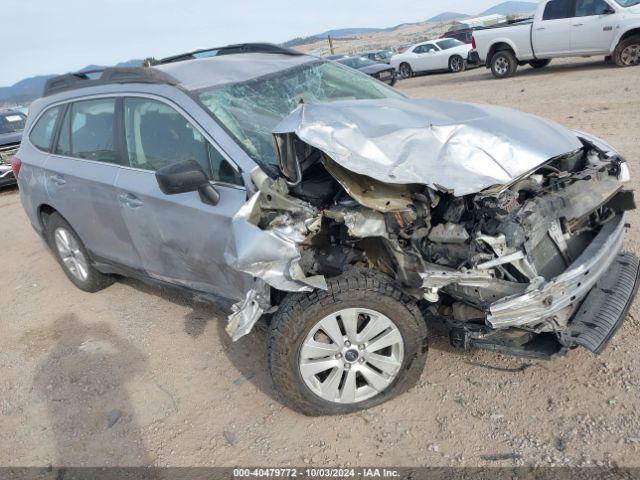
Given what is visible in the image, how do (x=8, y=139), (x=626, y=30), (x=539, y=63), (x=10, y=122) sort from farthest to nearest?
(x=539, y=63) → (x=10, y=122) → (x=626, y=30) → (x=8, y=139)

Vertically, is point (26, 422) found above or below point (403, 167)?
below

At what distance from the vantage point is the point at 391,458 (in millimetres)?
2646

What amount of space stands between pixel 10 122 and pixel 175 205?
11.0 m

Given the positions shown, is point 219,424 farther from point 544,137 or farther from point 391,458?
point 544,137

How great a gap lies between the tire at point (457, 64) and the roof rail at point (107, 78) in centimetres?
1866

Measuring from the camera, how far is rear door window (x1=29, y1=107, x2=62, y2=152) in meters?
4.61

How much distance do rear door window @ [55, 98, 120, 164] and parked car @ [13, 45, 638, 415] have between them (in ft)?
2.05

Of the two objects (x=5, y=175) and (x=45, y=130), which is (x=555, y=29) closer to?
(x=45, y=130)

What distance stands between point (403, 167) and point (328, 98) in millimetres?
1411

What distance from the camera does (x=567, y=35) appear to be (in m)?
13.0

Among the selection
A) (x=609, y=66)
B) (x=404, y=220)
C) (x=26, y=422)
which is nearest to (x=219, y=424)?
(x=26, y=422)

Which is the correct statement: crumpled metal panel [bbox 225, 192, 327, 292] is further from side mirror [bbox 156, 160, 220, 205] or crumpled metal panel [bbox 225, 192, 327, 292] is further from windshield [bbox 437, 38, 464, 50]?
windshield [bbox 437, 38, 464, 50]

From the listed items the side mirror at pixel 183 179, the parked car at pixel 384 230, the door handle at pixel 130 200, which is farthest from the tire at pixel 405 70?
the side mirror at pixel 183 179

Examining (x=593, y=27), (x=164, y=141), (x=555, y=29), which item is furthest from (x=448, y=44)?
(x=164, y=141)
